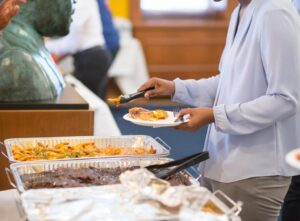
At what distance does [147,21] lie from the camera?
5.62 metres

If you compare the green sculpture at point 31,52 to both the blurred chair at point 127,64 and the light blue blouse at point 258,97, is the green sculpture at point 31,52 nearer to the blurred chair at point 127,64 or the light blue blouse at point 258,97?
the light blue blouse at point 258,97

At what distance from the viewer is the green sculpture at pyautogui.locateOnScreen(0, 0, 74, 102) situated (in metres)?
1.95

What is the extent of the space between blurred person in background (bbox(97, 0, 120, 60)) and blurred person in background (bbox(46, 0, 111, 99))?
30 cm

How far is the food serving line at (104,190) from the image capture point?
1.04 metres

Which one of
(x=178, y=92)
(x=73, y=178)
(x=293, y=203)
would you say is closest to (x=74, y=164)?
(x=73, y=178)

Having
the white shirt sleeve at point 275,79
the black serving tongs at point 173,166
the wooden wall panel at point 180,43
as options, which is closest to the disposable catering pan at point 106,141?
the black serving tongs at point 173,166

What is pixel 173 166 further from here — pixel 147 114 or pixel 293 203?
pixel 293 203

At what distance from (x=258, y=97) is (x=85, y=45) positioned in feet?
8.92

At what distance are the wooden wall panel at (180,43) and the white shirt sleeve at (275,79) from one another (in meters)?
4.26

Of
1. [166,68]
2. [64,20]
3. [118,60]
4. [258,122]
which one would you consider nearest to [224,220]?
[258,122]

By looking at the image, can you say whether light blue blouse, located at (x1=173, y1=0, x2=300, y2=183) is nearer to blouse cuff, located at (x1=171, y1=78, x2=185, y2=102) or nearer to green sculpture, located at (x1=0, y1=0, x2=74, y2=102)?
blouse cuff, located at (x1=171, y1=78, x2=185, y2=102)

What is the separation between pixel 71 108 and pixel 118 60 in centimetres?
315

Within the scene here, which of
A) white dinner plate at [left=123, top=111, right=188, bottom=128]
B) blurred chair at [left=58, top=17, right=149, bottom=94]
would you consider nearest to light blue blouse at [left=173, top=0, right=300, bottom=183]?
white dinner plate at [left=123, top=111, right=188, bottom=128]

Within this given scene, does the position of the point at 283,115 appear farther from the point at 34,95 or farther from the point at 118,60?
the point at 118,60
